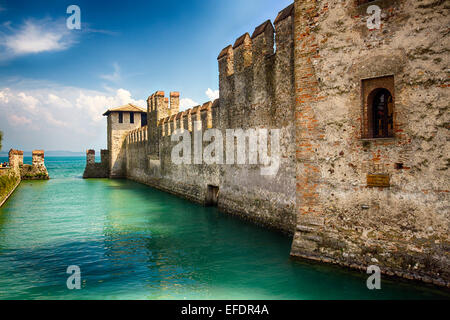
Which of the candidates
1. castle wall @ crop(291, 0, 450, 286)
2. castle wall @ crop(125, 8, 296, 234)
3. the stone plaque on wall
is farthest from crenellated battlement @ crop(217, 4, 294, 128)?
the stone plaque on wall

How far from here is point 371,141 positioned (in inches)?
203

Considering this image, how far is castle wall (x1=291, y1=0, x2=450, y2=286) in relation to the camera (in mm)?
4559

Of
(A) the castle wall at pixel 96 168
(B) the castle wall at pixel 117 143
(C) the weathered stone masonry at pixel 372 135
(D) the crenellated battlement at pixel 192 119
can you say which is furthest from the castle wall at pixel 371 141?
(A) the castle wall at pixel 96 168

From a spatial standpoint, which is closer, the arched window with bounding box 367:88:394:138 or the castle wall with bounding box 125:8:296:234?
the arched window with bounding box 367:88:394:138

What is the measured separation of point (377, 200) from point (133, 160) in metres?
22.7

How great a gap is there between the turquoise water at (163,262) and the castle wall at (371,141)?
18.5 inches

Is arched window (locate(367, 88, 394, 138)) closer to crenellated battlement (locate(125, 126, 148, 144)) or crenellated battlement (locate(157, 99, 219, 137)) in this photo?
crenellated battlement (locate(157, 99, 219, 137))

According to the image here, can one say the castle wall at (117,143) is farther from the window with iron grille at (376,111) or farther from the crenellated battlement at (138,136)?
the window with iron grille at (376,111)

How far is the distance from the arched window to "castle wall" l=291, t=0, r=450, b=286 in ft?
0.38

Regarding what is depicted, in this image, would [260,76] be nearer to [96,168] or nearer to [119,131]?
[119,131]

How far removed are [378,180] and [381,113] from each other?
3.51 feet
